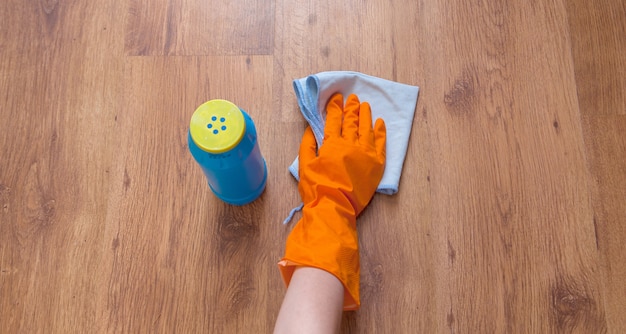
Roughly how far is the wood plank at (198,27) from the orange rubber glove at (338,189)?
0.70 feet

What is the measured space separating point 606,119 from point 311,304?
0.64m

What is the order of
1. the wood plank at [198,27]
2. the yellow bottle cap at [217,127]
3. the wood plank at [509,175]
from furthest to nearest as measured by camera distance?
the wood plank at [198,27] → the wood plank at [509,175] → the yellow bottle cap at [217,127]

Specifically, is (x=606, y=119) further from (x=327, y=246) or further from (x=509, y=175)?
(x=327, y=246)

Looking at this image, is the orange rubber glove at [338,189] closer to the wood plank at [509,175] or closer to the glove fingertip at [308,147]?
the glove fingertip at [308,147]

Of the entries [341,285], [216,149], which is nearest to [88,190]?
[216,149]

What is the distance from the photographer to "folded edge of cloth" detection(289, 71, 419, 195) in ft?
2.99

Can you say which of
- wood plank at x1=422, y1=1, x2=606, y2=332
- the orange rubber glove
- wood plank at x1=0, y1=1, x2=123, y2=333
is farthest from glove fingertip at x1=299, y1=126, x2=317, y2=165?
wood plank at x1=0, y1=1, x2=123, y2=333

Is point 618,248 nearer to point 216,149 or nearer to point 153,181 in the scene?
point 216,149

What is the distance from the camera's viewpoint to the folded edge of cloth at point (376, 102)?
91cm

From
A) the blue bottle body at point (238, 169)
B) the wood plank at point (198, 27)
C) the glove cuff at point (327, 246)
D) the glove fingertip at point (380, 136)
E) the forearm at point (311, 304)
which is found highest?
the wood plank at point (198, 27)

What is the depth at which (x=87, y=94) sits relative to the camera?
0.97m

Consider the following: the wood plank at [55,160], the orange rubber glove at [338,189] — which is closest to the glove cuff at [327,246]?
the orange rubber glove at [338,189]

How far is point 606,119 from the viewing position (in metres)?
0.94

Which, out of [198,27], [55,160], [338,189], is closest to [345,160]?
[338,189]
